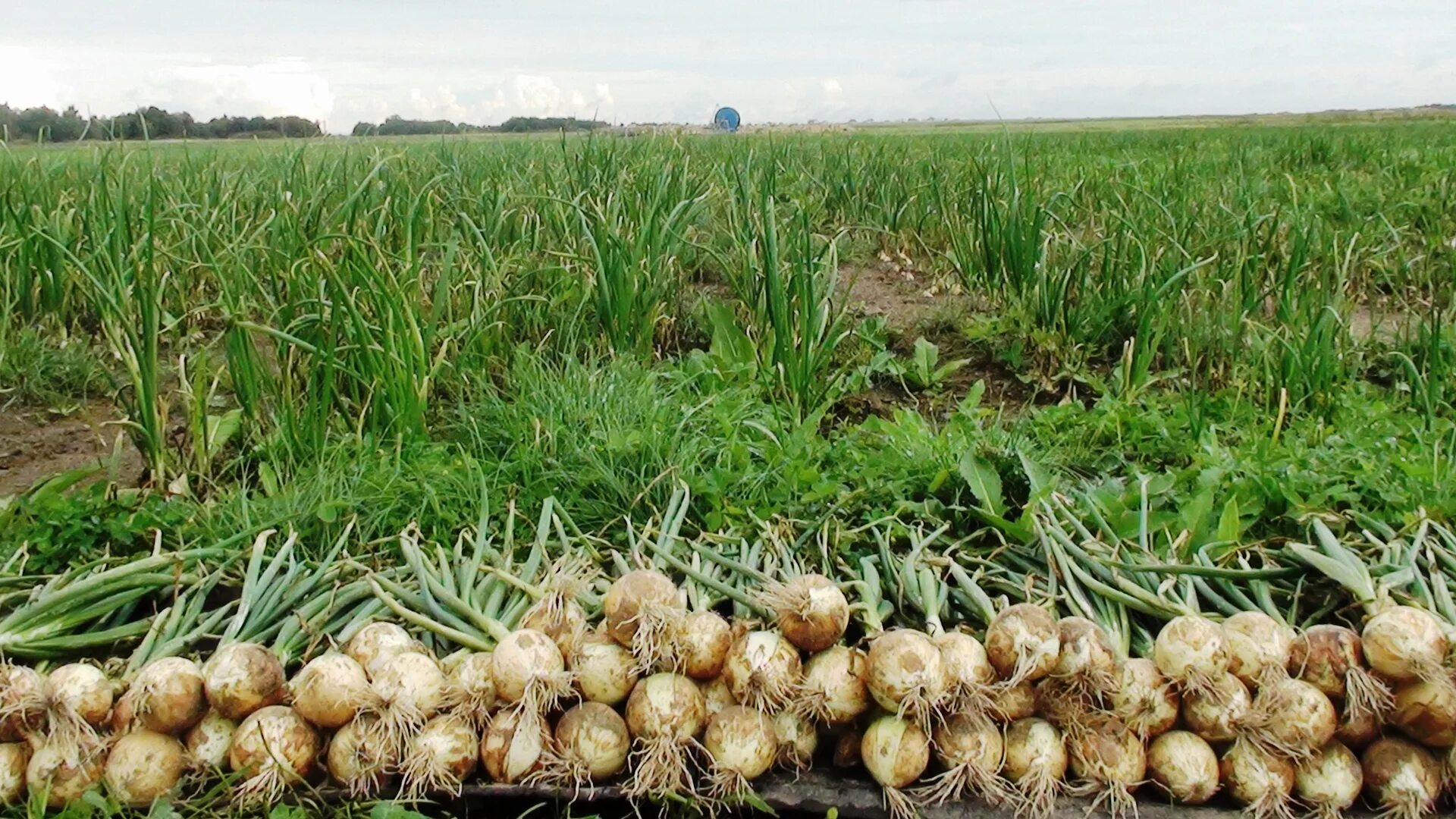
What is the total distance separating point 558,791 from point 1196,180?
536cm

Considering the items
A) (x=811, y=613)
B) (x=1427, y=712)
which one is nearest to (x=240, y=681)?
(x=811, y=613)

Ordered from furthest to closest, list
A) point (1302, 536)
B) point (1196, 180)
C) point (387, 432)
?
point (1196, 180)
point (387, 432)
point (1302, 536)

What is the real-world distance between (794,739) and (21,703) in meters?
1.17

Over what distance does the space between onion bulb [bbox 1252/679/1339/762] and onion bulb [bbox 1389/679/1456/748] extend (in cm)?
11

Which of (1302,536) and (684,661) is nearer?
(684,661)

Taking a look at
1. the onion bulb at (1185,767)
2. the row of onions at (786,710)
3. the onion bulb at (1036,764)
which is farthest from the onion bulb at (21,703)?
the onion bulb at (1185,767)

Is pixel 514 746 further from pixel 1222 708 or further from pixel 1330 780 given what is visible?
pixel 1330 780

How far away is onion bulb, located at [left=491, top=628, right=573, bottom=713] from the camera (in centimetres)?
162

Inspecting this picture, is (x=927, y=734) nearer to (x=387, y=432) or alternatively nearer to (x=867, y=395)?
(x=387, y=432)

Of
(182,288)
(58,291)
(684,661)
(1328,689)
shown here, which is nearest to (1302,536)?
(1328,689)

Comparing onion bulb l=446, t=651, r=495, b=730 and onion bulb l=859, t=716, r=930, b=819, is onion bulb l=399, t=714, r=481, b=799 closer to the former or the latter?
onion bulb l=446, t=651, r=495, b=730

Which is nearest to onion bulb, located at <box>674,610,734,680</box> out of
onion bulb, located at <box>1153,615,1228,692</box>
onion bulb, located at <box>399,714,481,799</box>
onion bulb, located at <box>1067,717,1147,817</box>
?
onion bulb, located at <box>399,714,481,799</box>

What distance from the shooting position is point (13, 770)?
1.61m

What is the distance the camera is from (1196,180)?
18.9 ft
